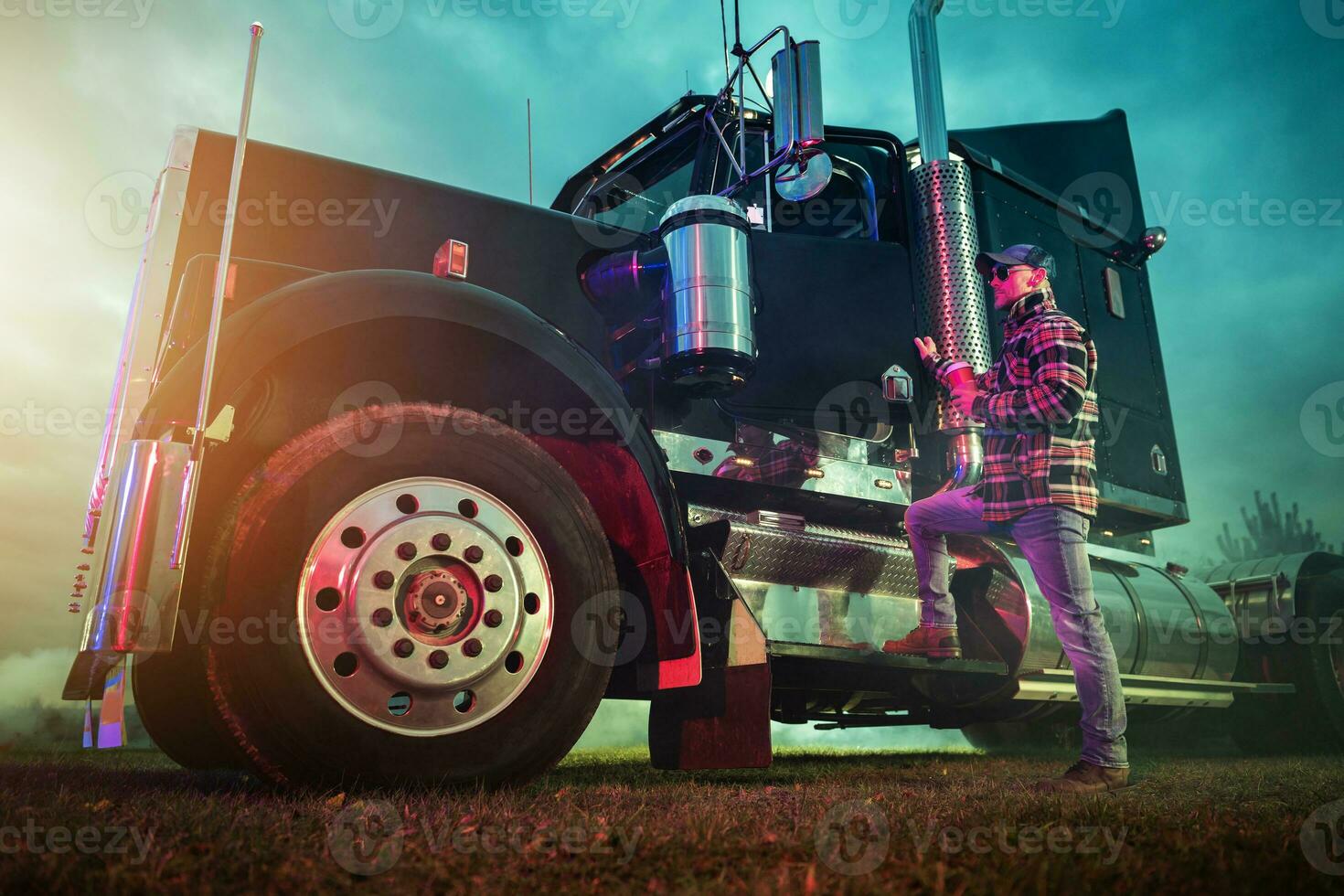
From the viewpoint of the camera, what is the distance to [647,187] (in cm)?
476

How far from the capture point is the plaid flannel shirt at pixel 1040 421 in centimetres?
341

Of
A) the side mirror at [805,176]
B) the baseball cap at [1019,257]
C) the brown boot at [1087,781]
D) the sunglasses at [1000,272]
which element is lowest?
the brown boot at [1087,781]

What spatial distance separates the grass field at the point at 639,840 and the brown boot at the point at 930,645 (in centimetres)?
76

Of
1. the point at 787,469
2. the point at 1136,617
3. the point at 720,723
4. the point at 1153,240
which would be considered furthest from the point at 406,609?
the point at 1153,240

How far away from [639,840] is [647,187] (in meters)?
3.62

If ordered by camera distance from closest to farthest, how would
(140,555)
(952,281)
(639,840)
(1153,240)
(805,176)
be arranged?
1. (639,840)
2. (140,555)
3. (805,176)
4. (952,281)
5. (1153,240)

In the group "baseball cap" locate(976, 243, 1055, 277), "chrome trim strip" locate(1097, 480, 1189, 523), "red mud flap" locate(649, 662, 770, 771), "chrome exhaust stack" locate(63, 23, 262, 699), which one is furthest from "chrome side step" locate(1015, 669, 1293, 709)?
"chrome exhaust stack" locate(63, 23, 262, 699)

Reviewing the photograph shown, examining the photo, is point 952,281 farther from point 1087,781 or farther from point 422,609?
point 422,609

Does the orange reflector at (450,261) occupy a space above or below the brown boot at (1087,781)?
above

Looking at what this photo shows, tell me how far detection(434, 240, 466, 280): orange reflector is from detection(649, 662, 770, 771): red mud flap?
60.5 inches

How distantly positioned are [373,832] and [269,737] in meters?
0.45

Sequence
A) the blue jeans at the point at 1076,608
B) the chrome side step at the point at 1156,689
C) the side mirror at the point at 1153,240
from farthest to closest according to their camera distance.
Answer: the side mirror at the point at 1153,240, the chrome side step at the point at 1156,689, the blue jeans at the point at 1076,608

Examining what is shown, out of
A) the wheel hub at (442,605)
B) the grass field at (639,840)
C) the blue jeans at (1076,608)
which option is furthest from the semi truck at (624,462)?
the blue jeans at (1076,608)

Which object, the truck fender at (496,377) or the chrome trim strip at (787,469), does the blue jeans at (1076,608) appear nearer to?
the chrome trim strip at (787,469)
